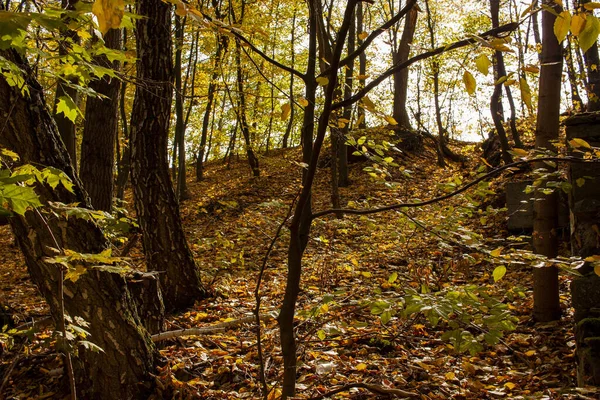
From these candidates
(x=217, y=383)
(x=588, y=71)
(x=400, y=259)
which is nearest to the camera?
(x=217, y=383)

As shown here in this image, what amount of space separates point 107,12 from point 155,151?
3.82 meters

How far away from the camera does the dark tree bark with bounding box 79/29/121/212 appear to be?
5.91 m

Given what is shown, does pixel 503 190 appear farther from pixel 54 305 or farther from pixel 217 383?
pixel 54 305

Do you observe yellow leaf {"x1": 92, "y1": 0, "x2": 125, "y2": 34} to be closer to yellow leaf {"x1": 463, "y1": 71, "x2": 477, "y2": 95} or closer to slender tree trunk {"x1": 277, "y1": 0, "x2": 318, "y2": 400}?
slender tree trunk {"x1": 277, "y1": 0, "x2": 318, "y2": 400}

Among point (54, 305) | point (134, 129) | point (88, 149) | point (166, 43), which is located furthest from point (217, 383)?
point (88, 149)

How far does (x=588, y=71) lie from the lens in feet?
28.3

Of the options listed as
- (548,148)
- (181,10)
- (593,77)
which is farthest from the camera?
(593,77)

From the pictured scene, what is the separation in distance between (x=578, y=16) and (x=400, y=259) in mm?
5472

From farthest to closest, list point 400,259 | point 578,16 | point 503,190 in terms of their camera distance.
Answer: point 503,190, point 400,259, point 578,16

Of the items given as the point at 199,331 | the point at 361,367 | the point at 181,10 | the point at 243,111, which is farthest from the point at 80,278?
the point at 243,111

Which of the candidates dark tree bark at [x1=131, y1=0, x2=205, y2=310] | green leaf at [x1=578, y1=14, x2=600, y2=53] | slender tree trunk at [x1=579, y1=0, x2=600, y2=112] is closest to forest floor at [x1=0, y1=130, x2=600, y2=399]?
dark tree bark at [x1=131, y1=0, x2=205, y2=310]

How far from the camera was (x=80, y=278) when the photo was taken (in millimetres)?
2607

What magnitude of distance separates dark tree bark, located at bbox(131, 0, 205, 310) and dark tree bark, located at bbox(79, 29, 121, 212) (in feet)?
4.98

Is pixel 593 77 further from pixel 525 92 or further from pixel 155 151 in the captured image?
pixel 525 92
